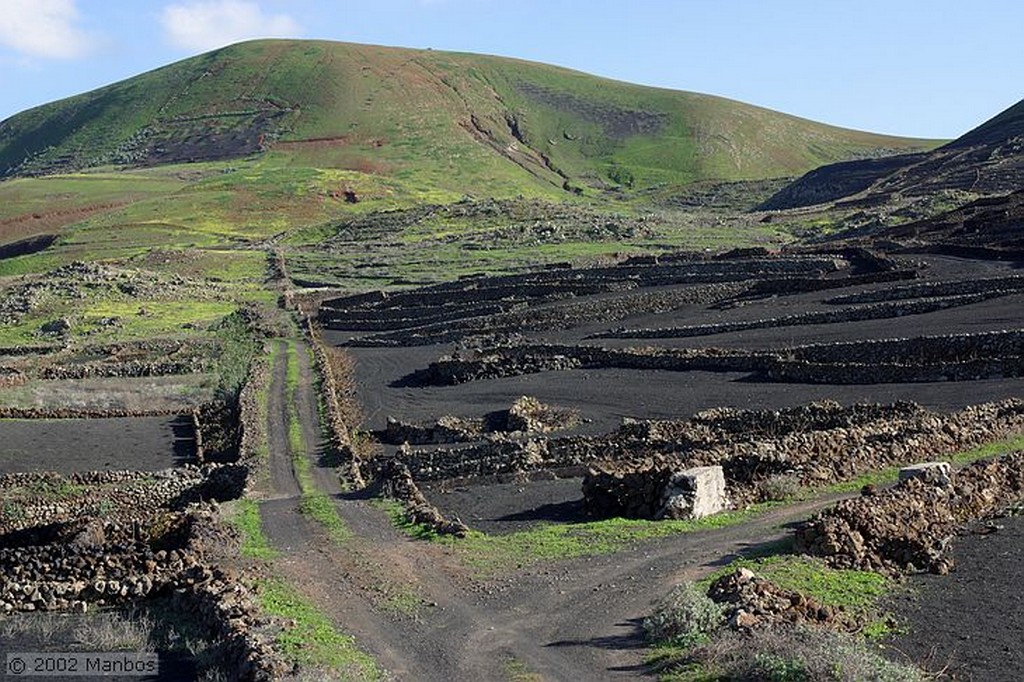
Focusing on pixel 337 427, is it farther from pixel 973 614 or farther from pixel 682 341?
pixel 973 614

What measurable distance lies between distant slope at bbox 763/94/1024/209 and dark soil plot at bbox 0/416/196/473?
88368 mm

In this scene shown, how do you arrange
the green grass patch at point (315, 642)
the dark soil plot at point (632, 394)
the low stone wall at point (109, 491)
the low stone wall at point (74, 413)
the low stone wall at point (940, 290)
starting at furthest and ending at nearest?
the low stone wall at point (940, 290)
the low stone wall at point (74, 413)
the dark soil plot at point (632, 394)
the low stone wall at point (109, 491)
the green grass patch at point (315, 642)

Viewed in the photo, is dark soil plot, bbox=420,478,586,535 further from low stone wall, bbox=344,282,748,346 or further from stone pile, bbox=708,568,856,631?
low stone wall, bbox=344,282,748,346

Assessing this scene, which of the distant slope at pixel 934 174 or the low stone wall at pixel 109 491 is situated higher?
the distant slope at pixel 934 174

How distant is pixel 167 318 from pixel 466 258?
31.0m

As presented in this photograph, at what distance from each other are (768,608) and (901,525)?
16.3ft

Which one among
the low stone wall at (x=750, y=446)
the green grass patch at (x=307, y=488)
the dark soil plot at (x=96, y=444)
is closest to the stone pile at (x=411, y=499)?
the low stone wall at (x=750, y=446)

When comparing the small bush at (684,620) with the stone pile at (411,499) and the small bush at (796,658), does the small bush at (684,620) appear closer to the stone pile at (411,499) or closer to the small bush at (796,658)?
the small bush at (796,658)

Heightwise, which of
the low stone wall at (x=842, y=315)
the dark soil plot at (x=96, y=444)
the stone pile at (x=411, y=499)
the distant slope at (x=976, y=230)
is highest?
the distant slope at (x=976, y=230)

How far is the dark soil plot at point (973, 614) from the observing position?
13508mm

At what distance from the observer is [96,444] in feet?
134

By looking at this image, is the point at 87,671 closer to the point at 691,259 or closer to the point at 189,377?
the point at 189,377

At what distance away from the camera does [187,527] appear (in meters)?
23.1

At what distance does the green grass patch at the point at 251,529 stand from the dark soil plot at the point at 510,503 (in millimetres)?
3996
